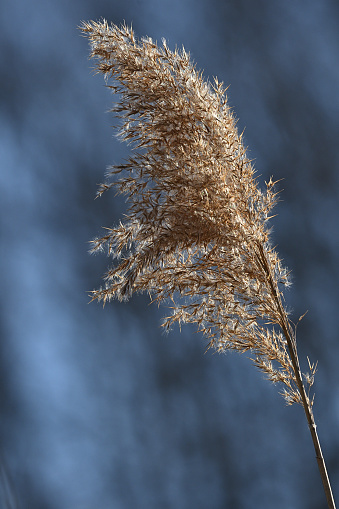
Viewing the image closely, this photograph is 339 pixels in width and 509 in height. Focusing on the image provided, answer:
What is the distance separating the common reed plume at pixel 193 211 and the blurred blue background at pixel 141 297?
1.53 meters

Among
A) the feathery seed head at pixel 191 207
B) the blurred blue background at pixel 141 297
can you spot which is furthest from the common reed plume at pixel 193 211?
the blurred blue background at pixel 141 297

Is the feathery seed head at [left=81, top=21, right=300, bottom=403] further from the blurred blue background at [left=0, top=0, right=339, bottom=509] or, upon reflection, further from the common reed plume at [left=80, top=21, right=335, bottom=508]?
the blurred blue background at [left=0, top=0, right=339, bottom=509]

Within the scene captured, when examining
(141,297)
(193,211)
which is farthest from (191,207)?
(141,297)

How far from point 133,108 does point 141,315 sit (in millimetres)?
1876

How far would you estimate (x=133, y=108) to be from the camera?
183cm

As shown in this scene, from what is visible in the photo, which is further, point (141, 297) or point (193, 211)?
point (141, 297)

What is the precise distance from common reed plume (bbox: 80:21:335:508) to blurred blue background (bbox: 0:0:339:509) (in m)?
1.53

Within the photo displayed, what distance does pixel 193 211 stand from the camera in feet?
5.71

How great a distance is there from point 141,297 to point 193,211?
1815mm

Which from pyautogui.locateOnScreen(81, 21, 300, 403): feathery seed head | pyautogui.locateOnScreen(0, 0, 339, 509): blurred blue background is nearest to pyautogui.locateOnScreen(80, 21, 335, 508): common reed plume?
pyautogui.locateOnScreen(81, 21, 300, 403): feathery seed head

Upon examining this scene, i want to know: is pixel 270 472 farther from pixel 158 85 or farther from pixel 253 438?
pixel 158 85

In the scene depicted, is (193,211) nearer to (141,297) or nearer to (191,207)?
(191,207)

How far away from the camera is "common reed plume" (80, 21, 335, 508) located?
5.68 ft

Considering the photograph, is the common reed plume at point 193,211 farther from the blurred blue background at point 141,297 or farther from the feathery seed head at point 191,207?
the blurred blue background at point 141,297
